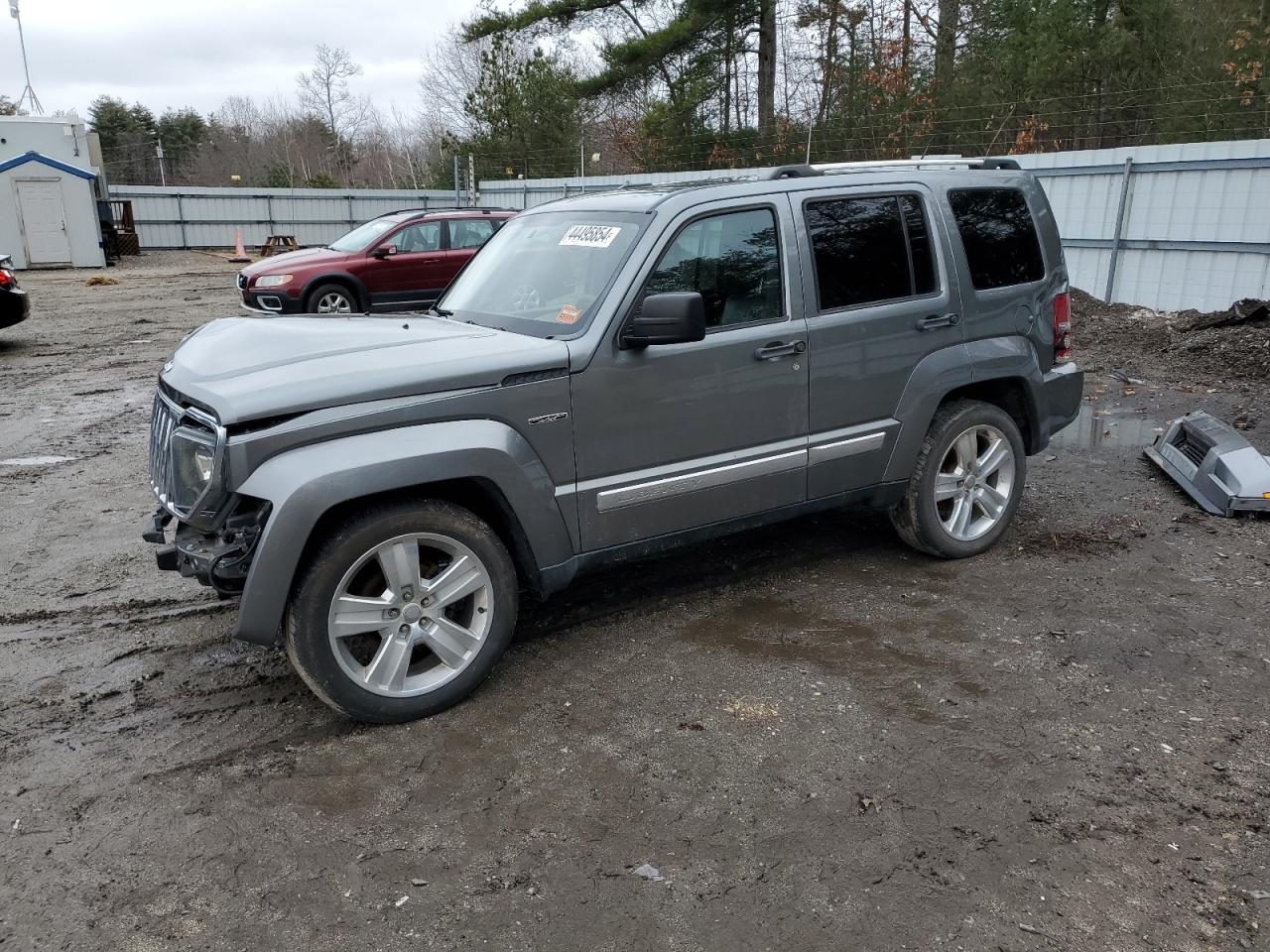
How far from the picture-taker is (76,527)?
602 centimetres

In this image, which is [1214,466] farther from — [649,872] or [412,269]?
[412,269]

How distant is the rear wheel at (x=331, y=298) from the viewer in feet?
43.3

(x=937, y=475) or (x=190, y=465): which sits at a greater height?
(x=190, y=465)

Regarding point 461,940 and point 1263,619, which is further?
point 1263,619

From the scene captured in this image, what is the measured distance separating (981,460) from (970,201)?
1.39 meters

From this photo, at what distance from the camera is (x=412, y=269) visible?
13.8m

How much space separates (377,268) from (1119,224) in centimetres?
1012

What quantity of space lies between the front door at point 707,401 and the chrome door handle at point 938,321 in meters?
0.77

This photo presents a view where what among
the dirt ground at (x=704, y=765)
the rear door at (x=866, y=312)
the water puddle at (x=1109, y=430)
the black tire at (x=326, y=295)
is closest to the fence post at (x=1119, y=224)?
the water puddle at (x=1109, y=430)

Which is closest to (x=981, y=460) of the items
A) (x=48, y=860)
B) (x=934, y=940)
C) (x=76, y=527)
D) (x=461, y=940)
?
(x=934, y=940)

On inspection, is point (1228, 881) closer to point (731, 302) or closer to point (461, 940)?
point (461, 940)

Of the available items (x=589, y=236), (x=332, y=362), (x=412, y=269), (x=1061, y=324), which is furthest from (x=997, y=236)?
(x=412, y=269)

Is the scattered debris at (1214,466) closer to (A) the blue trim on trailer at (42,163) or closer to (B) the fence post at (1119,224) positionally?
(B) the fence post at (1119,224)

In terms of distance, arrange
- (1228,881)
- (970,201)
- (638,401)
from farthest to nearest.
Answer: (970,201) < (638,401) < (1228,881)
